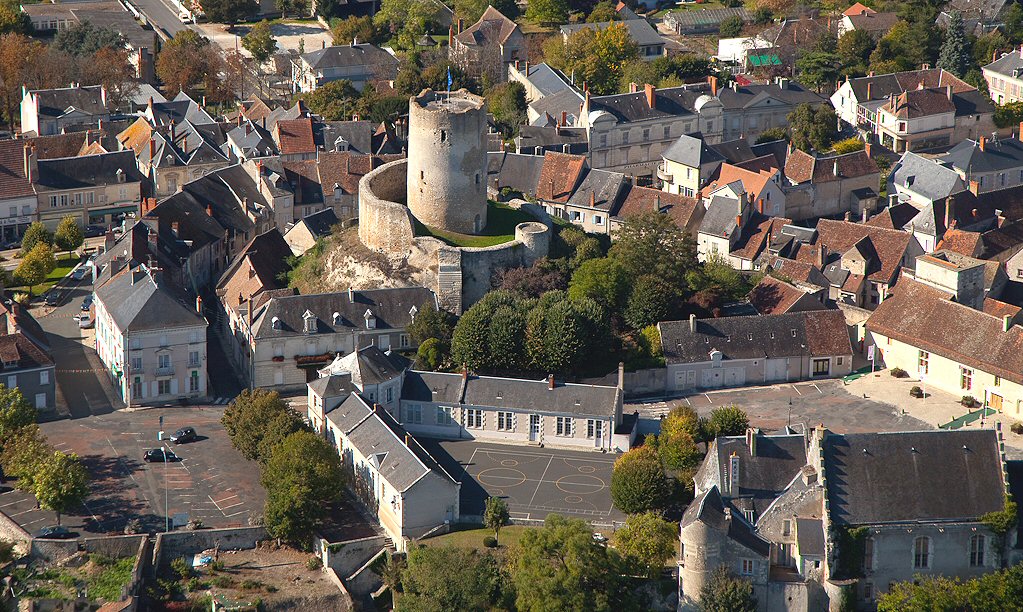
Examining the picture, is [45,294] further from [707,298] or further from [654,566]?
[654,566]

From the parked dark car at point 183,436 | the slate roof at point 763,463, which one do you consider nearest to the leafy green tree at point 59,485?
the parked dark car at point 183,436

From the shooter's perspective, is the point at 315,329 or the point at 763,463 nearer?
the point at 763,463

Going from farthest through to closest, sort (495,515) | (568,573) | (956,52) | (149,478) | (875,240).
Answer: (956,52), (875,240), (149,478), (495,515), (568,573)

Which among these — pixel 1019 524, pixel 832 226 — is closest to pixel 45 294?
pixel 832 226

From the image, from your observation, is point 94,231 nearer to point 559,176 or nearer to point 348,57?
point 559,176

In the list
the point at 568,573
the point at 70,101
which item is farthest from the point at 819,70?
the point at 568,573

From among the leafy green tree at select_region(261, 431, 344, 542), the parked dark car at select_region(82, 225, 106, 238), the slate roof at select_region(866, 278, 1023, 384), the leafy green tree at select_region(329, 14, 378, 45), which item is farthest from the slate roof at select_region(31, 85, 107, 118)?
the slate roof at select_region(866, 278, 1023, 384)

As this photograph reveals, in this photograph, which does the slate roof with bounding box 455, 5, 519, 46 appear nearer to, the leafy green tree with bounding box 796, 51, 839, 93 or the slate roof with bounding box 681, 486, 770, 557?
the leafy green tree with bounding box 796, 51, 839, 93

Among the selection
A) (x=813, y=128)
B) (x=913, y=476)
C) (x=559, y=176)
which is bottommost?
(x=559, y=176)
